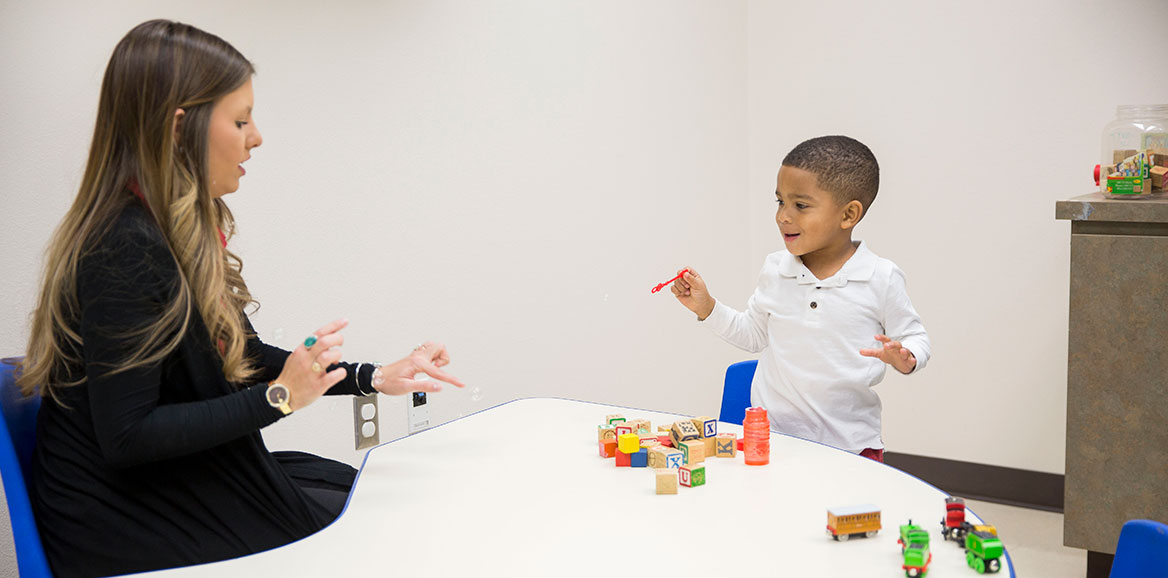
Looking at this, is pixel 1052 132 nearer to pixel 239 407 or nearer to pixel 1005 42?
pixel 1005 42

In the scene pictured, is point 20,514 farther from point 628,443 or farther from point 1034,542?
point 1034,542

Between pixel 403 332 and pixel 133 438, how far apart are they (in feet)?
3.97

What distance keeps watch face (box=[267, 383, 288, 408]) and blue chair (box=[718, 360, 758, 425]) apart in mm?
1142

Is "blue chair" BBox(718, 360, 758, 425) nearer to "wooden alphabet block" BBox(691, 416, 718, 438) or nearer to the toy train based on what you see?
"wooden alphabet block" BBox(691, 416, 718, 438)

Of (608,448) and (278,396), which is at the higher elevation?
(278,396)

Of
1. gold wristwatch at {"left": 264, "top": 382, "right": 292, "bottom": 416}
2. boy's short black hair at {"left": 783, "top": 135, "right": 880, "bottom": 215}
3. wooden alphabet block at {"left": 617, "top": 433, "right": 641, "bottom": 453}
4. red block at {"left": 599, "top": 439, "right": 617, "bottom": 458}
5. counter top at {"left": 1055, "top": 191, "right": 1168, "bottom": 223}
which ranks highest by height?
boy's short black hair at {"left": 783, "top": 135, "right": 880, "bottom": 215}

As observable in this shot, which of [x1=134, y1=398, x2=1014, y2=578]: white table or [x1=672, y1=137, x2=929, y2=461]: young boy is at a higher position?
[x1=672, y1=137, x2=929, y2=461]: young boy

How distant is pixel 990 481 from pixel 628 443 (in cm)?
239

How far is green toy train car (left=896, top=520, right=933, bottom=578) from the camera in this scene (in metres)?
1.15

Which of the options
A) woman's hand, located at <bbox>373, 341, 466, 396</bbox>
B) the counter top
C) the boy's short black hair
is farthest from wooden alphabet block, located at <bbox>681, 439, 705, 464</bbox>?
the counter top

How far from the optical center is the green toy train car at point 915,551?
1.15 metres

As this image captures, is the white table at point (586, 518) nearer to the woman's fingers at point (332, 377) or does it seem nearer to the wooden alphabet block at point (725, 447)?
the wooden alphabet block at point (725, 447)

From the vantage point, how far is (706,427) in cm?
168

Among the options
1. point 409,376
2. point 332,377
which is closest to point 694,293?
point 409,376
